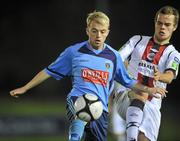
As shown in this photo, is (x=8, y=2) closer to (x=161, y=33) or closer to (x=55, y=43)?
(x=55, y=43)

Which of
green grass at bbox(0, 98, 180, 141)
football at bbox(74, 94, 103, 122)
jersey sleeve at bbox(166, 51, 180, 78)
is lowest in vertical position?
green grass at bbox(0, 98, 180, 141)

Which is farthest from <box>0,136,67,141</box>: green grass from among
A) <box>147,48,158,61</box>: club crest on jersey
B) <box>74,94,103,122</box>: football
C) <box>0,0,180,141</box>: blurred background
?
<box>74,94,103,122</box>: football

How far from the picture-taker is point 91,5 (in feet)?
66.3

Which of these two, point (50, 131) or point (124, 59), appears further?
point (50, 131)

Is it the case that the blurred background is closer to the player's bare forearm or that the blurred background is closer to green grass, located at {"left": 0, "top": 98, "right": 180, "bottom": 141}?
green grass, located at {"left": 0, "top": 98, "right": 180, "bottom": 141}

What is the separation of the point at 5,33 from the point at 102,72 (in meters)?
13.7

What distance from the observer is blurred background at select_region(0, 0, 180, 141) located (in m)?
15.7

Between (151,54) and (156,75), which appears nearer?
(156,75)

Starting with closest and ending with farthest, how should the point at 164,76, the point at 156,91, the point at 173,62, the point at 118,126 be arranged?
the point at 156,91
the point at 164,76
the point at 173,62
the point at 118,126

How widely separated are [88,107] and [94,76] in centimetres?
33

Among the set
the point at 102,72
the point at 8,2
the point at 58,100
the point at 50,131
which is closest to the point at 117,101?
the point at 102,72

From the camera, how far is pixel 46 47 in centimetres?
2095

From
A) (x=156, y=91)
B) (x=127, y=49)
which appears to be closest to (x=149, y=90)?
(x=156, y=91)

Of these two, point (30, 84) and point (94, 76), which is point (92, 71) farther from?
point (30, 84)
